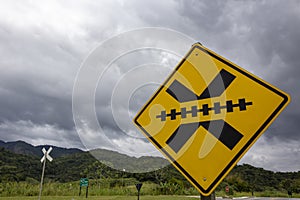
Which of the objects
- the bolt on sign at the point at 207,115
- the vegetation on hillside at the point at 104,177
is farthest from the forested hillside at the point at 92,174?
the bolt on sign at the point at 207,115

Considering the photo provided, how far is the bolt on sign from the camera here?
171cm

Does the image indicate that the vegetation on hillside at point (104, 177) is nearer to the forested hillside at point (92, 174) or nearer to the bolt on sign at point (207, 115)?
the forested hillside at point (92, 174)

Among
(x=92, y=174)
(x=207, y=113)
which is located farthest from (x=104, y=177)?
(x=207, y=113)

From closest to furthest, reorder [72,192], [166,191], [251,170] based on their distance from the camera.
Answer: [72,192] → [166,191] → [251,170]

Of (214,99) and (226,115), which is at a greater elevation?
(214,99)

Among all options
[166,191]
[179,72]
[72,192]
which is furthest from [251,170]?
[179,72]

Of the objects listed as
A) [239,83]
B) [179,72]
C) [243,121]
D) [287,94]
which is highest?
[179,72]

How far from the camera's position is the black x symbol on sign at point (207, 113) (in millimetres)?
1754

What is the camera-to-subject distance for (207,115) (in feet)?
6.18

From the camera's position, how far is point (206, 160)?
1756 mm

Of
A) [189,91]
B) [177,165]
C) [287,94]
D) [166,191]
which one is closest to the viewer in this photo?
[287,94]

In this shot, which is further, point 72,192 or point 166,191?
point 166,191

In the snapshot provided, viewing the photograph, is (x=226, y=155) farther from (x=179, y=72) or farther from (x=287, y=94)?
(x=179, y=72)

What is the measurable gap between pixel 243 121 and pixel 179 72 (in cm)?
73
